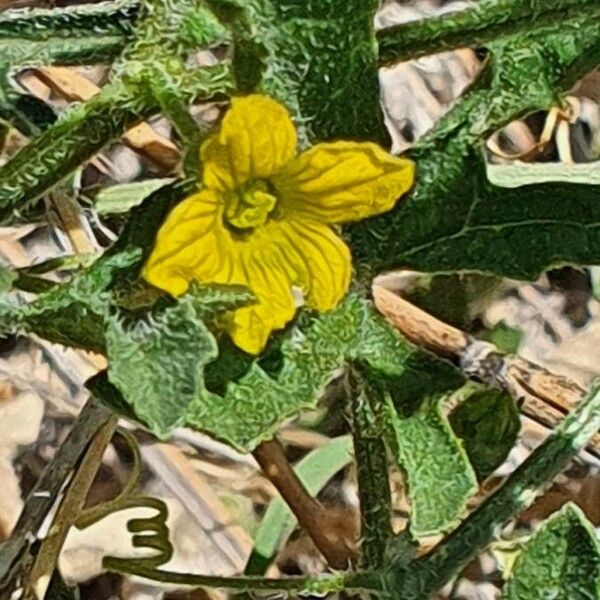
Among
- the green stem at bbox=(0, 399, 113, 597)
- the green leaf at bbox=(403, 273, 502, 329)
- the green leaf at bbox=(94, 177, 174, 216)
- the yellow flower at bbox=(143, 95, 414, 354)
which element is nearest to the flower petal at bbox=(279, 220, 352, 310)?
the yellow flower at bbox=(143, 95, 414, 354)

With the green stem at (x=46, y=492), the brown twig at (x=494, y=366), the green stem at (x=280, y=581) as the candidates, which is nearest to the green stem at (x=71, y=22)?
the green stem at (x=46, y=492)

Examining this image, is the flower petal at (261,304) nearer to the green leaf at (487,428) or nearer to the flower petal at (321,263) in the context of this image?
the flower petal at (321,263)

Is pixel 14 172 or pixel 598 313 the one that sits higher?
pixel 14 172

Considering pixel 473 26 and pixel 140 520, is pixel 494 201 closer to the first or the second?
pixel 473 26

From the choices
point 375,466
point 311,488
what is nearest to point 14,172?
point 375,466

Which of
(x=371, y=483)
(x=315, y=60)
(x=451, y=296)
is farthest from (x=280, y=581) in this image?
(x=451, y=296)

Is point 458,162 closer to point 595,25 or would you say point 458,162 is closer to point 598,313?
point 595,25
